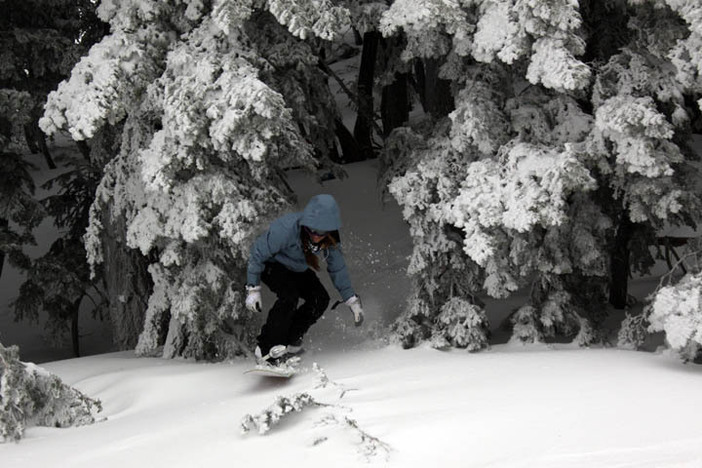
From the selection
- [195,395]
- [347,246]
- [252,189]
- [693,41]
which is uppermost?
[693,41]

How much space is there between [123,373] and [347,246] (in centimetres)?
449

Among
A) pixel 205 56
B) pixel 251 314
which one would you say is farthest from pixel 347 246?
pixel 205 56

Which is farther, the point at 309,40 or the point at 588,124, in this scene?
the point at 309,40

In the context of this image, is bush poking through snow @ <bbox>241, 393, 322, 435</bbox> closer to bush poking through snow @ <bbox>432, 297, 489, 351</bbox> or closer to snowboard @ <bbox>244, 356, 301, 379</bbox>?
snowboard @ <bbox>244, 356, 301, 379</bbox>

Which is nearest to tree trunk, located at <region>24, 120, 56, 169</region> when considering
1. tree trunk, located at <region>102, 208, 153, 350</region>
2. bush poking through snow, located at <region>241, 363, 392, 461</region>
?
tree trunk, located at <region>102, 208, 153, 350</region>

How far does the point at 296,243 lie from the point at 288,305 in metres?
0.59

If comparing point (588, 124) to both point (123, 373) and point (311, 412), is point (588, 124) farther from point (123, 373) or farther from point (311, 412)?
point (123, 373)

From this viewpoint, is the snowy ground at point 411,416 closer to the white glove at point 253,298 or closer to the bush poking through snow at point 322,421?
the bush poking through snow at point 322,421

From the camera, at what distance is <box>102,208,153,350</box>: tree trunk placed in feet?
33.8

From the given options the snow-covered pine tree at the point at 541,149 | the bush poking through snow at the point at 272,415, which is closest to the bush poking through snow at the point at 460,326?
the snow-covered pine tree at the point at 541,149

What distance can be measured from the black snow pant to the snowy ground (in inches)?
15.4

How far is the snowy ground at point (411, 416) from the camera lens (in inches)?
168

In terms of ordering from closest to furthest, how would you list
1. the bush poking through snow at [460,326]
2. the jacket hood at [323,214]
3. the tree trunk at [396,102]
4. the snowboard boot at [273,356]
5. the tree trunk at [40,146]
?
the jacket hood at [323,214] → the snowboard boot at [273,356] → the bush poking through snow at [460,326] → the tree trunk at [396,102] → the tree trunk at [40,146]

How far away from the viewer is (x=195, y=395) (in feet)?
23.0
